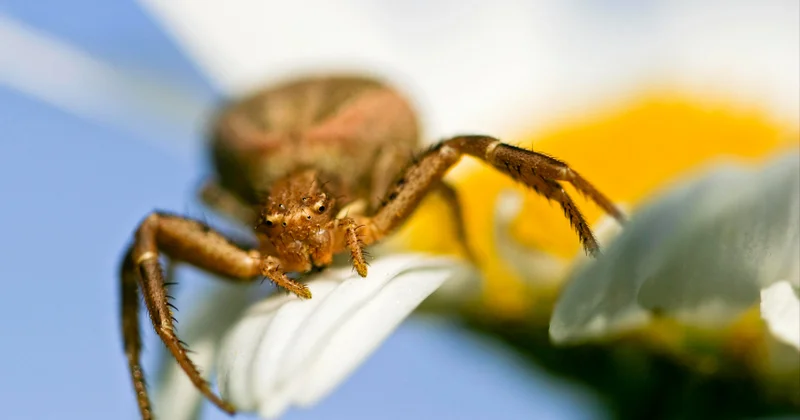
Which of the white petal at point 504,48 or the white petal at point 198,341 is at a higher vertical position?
the white petal at point 504,48

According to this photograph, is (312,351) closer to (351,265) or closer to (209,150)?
(351,265)

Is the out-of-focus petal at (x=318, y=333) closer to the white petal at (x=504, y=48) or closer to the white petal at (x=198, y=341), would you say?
the white petal at (x=198, y=341)

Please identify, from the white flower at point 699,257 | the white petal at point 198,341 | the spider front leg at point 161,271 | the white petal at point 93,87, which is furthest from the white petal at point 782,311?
the white petal at point 93,87

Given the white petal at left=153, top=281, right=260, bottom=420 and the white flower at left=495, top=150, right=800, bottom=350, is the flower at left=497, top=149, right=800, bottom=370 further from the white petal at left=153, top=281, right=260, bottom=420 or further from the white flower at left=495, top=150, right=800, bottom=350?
the white petal at left=153, top=281, right=260, bottom=420

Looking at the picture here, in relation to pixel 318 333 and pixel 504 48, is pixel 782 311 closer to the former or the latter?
pixel 318 333

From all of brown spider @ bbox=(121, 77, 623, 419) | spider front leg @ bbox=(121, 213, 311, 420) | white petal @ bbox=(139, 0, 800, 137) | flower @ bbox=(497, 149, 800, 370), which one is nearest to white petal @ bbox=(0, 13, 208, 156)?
white petal @ bbox=(139, 0, 800, 137)

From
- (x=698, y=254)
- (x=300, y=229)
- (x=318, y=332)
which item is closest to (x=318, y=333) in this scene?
(x=318, y=332)
